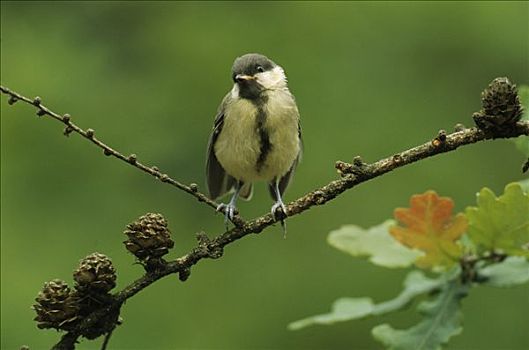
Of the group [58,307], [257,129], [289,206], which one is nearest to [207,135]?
[257,129]

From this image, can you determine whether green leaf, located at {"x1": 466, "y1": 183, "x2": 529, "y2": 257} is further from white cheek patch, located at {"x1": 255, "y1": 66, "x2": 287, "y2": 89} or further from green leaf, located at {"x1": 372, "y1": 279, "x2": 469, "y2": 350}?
white cheek patch, located at {"x1": 255, "y1": 66, "x2": 287, "y2": 89}

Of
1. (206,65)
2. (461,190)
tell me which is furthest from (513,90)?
(206,65)

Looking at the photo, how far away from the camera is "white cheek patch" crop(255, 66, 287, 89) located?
131 inches

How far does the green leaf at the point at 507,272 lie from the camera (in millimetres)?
1626

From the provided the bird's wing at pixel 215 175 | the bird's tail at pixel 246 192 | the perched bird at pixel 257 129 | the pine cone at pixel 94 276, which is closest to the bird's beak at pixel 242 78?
the perched bird at pixel 257 129

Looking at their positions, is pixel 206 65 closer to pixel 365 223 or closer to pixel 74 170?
pixel 74 170

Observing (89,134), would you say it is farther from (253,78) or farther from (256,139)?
(253,78)

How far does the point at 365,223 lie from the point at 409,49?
5.75 feet

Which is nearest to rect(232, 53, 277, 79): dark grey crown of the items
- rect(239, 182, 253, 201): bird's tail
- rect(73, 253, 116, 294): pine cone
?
rect(239, 182, 253, 201): bird's tail

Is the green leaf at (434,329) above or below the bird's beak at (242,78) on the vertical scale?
below

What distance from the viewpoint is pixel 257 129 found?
3.15 meters

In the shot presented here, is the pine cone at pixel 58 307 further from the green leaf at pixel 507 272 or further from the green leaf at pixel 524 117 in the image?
the green leaf at pixel 524 117

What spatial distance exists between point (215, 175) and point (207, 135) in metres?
2.68

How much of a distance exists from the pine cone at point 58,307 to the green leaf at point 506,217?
0.80 meters
